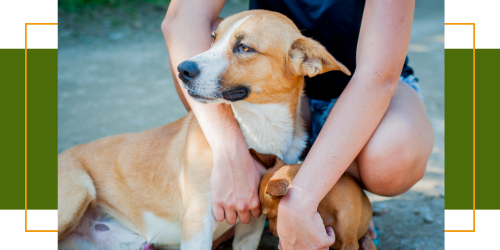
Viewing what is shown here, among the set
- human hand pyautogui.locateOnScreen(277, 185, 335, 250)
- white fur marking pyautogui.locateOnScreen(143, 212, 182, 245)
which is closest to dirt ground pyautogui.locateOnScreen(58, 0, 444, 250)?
white fur marking pyautogui.locateOnScreen(143, 212, 182, 245)

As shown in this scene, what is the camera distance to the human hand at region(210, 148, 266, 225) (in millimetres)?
1856

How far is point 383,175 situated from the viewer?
200 centimetres

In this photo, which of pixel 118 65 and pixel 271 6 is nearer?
pixel 271 6

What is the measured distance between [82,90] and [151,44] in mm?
2429

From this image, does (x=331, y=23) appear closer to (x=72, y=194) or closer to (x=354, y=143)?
(x=354, y=143)

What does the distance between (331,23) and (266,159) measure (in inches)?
39.1

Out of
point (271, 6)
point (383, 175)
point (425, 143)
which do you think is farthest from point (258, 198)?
point (271, 6)

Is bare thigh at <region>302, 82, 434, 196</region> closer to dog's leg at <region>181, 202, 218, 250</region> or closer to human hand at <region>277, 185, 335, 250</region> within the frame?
human hand at <region>277, 185, 335, 250</region>

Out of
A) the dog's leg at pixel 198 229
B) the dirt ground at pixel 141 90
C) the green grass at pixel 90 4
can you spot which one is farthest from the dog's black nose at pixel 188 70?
the green grass at pixel 90 4

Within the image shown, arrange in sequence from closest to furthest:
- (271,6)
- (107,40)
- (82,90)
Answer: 1. (271,6)
2. (82,90)
3. (107,40)

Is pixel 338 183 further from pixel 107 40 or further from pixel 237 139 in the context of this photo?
pixel 107 40

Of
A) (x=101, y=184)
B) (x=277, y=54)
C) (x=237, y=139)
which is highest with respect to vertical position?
(x=277, y=54)

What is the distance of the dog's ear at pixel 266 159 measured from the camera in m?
2.00

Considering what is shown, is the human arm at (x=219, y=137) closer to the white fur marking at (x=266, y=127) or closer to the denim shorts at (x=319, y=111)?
the white fur marking at (x=266, y=127)
